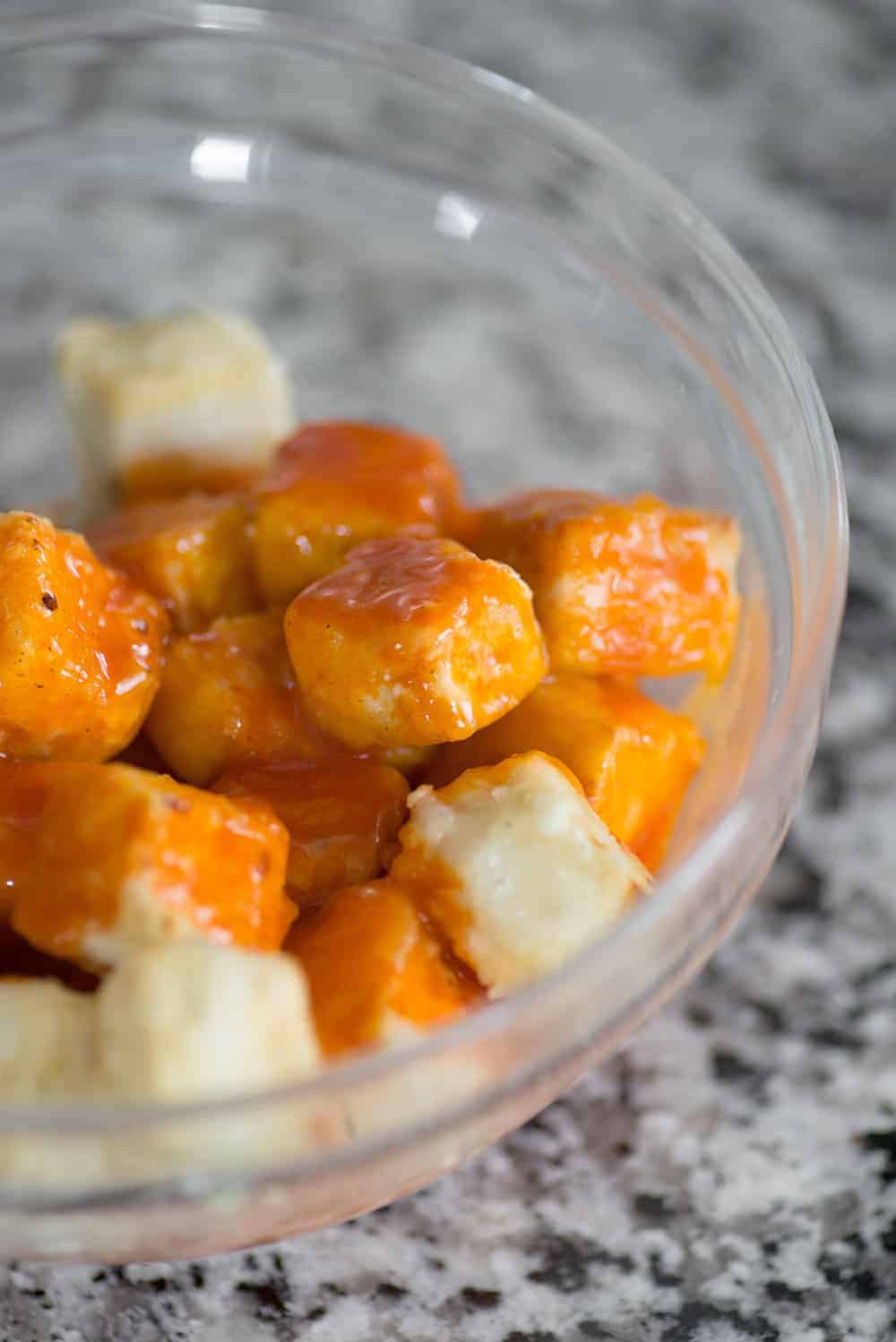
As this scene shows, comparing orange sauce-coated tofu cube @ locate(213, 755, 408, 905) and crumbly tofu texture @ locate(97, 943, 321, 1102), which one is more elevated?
crumbly tofu texture @ locate(97, 943, 321, 1102)

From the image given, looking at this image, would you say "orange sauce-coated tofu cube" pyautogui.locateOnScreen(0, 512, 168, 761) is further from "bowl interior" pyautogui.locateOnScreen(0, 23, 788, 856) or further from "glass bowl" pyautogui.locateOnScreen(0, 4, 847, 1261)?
"bowl interior" pyautogui.locateOnScreen(0, 23, 788, 856)

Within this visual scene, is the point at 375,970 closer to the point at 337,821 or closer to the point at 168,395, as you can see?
the point at 337,821

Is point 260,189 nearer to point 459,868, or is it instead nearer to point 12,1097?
point 459,868

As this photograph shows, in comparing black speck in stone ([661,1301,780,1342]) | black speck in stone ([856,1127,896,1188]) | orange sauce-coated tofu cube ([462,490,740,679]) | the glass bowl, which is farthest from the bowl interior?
black speck in stone ([661,1301,780,1342])

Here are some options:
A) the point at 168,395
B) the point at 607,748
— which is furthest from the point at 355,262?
the point at 607,748

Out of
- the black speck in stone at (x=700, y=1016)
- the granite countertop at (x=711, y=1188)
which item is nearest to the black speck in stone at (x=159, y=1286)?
the granite countertop at (x=711, y=1188)
